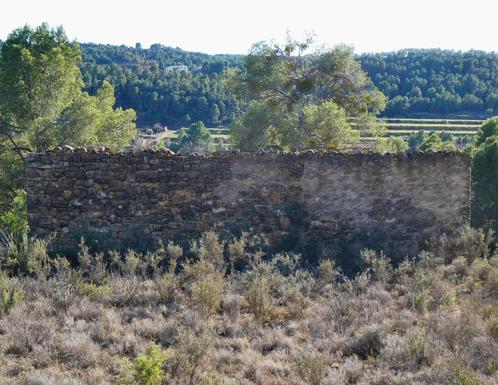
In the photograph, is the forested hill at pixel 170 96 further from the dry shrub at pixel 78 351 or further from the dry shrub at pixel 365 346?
the dry shrub at pixel 365 346

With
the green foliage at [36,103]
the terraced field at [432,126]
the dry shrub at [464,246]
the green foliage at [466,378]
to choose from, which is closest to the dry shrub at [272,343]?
the green foliage at [466,378]

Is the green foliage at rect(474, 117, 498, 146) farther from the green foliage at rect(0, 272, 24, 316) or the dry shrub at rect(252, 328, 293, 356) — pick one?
the green foliage at rect(0, 272, 24, 316)

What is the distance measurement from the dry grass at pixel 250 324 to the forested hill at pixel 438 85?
161 feet

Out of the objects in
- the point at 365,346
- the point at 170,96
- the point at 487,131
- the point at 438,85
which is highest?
the point at 438,85

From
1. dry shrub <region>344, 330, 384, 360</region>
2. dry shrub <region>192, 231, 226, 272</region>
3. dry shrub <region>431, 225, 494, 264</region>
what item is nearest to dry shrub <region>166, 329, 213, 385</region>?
dry shrub <region>344, 330, 384, 360</region>

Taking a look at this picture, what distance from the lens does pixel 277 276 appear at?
7250 millimetres

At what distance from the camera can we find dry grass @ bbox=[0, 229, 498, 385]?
484 centimetres

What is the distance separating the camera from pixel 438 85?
57.4 metres

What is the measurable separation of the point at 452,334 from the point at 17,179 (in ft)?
40.9

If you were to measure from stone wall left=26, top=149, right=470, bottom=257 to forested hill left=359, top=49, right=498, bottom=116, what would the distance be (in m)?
47.0

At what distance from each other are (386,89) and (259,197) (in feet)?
159

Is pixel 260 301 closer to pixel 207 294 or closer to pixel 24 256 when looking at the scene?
pixel 207 294

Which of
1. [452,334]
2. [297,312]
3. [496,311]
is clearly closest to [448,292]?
[496,311]

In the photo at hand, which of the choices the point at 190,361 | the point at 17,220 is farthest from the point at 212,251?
the point at 17,220
